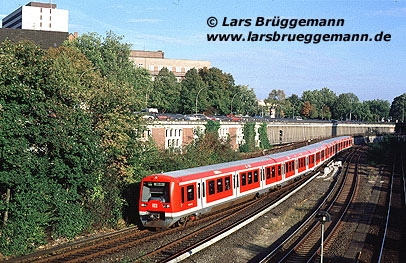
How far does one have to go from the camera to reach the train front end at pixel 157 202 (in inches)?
794

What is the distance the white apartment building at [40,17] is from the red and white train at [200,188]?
13012cm

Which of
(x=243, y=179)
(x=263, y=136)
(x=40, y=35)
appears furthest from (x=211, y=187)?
(x=40, y=35)

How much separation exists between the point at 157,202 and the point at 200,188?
2715 mm

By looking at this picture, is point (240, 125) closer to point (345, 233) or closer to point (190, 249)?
point (345, 233)

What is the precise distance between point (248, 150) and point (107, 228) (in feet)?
136

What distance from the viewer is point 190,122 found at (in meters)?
48.0

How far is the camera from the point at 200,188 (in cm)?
2217

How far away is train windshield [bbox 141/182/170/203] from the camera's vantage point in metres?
20.3

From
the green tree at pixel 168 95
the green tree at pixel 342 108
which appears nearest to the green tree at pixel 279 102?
the green tree at pixel 342 108

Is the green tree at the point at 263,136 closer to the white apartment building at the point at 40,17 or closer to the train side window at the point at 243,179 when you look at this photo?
the train side window at the point at 243,179

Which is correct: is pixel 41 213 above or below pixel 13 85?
below

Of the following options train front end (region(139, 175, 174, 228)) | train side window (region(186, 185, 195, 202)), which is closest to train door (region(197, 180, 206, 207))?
train side window (region(186, 185, 195, 202))

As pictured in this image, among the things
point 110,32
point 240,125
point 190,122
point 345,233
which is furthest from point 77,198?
point 110,32

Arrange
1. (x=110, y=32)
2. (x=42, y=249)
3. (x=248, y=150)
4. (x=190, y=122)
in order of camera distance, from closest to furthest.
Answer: (x=42, y=249)
(x=190, y=122)
(x=248, y=150)
(x=110, y=32)
